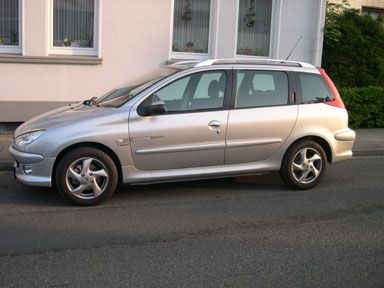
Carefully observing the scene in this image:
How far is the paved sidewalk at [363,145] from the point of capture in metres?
8.45

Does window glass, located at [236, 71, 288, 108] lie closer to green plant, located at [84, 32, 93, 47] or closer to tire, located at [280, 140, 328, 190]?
tire, located at [280, 140, 328, 190]

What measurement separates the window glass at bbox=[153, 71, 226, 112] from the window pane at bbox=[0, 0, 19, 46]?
5589 millimetres

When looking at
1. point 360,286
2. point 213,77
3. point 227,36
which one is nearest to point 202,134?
point 213,77

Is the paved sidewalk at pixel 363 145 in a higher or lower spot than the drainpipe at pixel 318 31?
lower

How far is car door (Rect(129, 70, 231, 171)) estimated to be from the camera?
20.9ft

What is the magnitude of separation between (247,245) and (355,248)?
39.1 inches

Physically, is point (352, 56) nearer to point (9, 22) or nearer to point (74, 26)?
point (74, 26)

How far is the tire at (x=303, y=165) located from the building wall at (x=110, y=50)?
205 inches

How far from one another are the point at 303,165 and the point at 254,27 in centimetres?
622

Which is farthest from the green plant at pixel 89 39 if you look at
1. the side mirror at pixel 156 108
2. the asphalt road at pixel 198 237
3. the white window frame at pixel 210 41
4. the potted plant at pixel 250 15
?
the side mirror at pixel 156 108

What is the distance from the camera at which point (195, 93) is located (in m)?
6.66

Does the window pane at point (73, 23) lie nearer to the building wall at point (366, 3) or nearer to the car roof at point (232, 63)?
the car roof at point (232, 63)

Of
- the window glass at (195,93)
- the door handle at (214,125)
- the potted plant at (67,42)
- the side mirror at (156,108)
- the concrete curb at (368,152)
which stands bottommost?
the concrete curb at (368,152)

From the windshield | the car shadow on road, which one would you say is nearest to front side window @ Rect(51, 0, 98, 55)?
the car shadow on road
